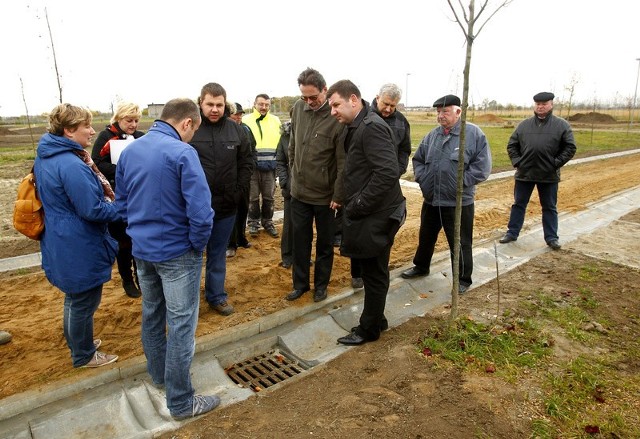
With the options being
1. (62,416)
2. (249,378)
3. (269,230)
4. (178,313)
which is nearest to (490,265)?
(269,230)

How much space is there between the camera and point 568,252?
624cm

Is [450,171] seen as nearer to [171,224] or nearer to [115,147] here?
[171,224]

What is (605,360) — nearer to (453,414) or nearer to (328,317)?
(453,414)

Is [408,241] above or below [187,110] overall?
below

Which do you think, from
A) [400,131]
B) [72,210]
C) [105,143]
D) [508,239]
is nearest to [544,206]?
[508,239]

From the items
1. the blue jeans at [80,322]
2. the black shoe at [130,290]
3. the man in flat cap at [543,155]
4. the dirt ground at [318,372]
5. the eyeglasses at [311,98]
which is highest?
the eyeglasses at [311,98]

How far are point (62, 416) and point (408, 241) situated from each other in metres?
5.02

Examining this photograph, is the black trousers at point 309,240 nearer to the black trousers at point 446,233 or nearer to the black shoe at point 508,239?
the black trousers at point 446,233

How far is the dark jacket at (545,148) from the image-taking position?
19.9ft

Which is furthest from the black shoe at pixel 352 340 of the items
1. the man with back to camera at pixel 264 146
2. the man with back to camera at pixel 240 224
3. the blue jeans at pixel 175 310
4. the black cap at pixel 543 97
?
the black cap at pixel 543 97

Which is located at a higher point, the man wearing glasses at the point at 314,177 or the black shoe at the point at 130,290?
the man wearing glasses at the point at 314,177

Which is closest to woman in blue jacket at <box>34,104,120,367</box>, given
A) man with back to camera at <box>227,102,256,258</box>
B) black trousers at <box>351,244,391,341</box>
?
black trousers at <box>351,244,391,341</box>

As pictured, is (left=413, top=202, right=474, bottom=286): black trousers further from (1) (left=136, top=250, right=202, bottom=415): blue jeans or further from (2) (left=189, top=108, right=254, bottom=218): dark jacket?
(1) (left=136, top=250, right=202, bottom=415): blue jeans

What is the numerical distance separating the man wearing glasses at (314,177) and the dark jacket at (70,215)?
6.21 ft
